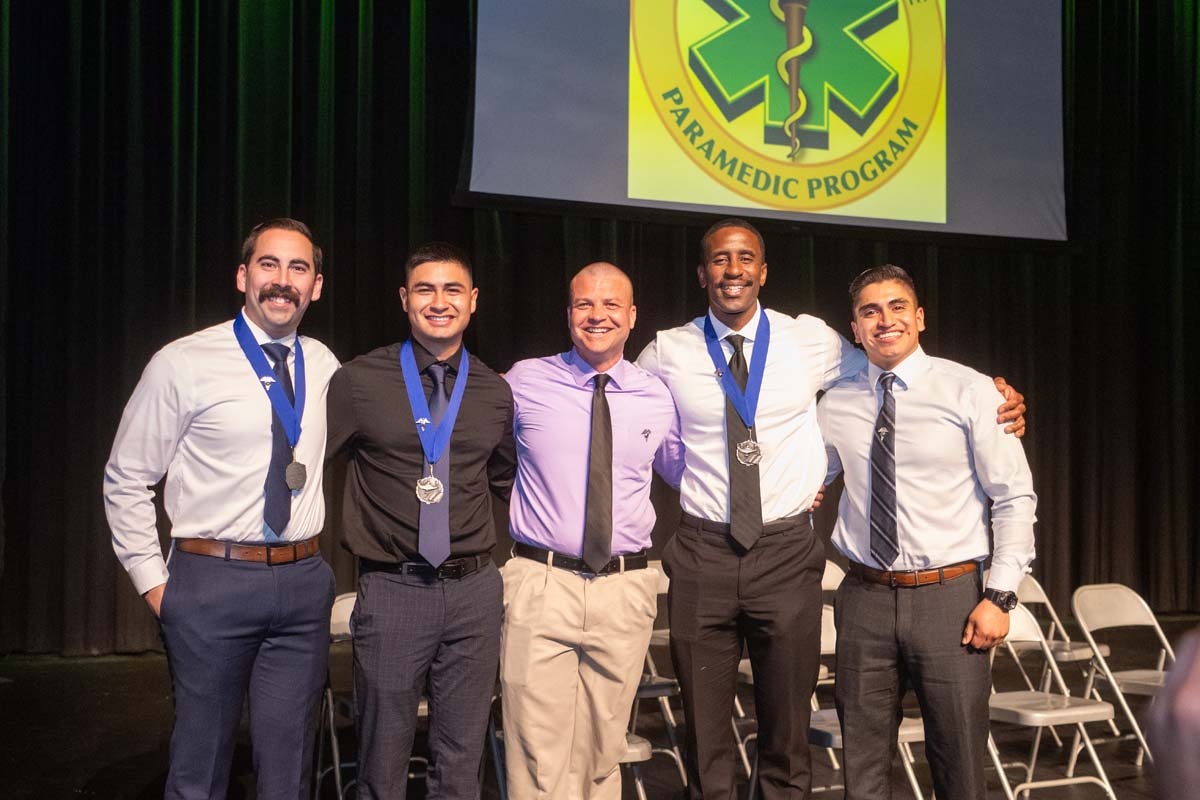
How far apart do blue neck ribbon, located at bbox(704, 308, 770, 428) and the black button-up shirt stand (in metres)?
0.73

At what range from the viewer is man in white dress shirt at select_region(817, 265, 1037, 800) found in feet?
8.93

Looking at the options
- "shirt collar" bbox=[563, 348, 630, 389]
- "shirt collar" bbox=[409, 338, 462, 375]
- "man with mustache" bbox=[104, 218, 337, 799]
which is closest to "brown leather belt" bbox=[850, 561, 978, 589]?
"shirt collar" bbox=[563, 348, 630, 389]

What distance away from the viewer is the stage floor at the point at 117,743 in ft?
12.2

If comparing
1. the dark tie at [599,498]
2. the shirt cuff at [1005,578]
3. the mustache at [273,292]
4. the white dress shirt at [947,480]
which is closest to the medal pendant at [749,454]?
the white dress shirt at [947,480]

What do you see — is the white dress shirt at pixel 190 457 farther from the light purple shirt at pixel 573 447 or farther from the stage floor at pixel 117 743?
the stage floor at pixel 117 743

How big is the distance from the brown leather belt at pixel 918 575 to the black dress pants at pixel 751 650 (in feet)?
0.78

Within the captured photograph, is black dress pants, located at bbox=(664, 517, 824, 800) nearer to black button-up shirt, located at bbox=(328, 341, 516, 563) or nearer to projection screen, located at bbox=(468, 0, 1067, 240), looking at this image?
black button-up shirt, located at bbox=(328, 341, 516, 563)

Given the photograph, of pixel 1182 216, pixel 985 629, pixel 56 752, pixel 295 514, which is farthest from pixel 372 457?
pixel 1182 216

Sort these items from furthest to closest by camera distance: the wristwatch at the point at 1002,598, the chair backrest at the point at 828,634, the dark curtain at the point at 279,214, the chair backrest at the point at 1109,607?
the dark curtain at the point at 279,214 → the chair backrest at the point at 1109,607 → the chair backrest at the point at 828,634 → the wristwatch at the point at 1002,598

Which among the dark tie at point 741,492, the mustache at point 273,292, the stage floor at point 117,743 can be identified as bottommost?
the stage floor at point 117,743

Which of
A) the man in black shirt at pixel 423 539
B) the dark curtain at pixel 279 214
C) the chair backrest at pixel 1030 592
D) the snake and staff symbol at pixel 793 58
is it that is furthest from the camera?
the snake and staff symbol at pixel 793 58

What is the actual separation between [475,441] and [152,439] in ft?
2.80

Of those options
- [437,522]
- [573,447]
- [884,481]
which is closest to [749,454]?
[884,481]

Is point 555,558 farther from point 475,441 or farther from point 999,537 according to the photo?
point 999,537
